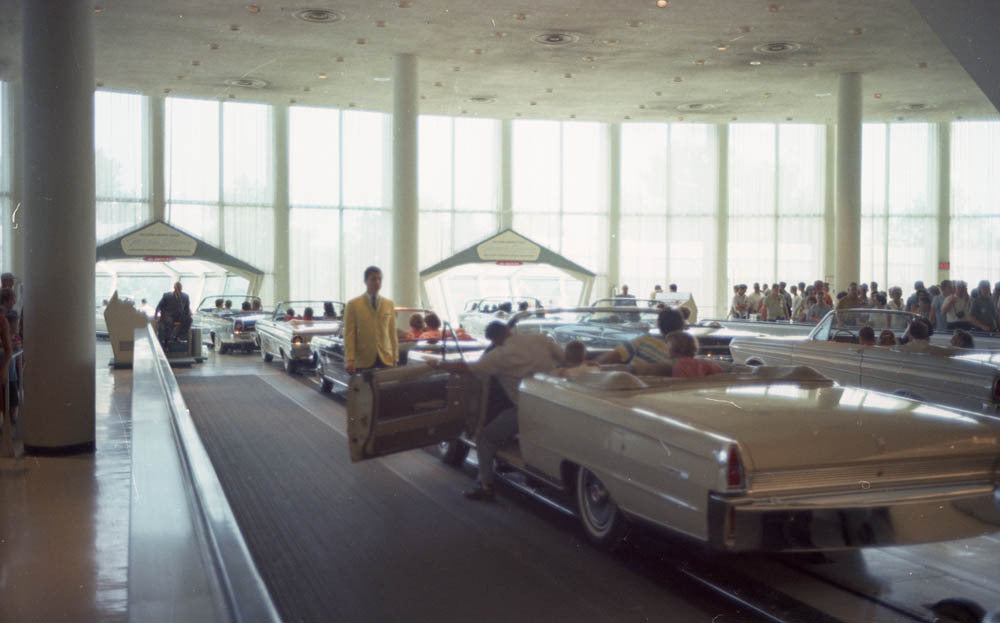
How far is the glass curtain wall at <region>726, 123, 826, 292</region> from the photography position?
111 ft

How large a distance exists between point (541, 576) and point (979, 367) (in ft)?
15.8

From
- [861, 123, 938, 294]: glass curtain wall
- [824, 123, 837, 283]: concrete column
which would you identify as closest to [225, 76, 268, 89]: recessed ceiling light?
[824, 123, 837, 283]: concrete column

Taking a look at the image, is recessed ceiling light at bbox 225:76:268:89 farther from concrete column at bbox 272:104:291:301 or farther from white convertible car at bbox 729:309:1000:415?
white convertible car at bbox 729:309:1000:415

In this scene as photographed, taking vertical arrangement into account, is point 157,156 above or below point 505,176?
above

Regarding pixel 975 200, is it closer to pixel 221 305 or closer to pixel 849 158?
pixel 849 158

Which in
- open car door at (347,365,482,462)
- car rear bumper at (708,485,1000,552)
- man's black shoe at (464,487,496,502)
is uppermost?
open car door at (347,365,482,462)

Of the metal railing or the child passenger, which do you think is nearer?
the child passenger

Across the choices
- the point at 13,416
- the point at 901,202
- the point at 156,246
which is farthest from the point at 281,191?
the point at 901,202

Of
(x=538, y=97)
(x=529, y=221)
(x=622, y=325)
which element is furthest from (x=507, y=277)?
(x=622, y=325)

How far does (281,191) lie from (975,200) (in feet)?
80.4

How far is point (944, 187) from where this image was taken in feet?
108

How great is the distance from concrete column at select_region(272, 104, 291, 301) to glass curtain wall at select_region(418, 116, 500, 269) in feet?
15.4

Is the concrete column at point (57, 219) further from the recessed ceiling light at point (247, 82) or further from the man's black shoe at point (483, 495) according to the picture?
the recessed ceiling light at point (247, 82)

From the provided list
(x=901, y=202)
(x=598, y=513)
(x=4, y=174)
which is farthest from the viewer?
(x=901, y=202)
